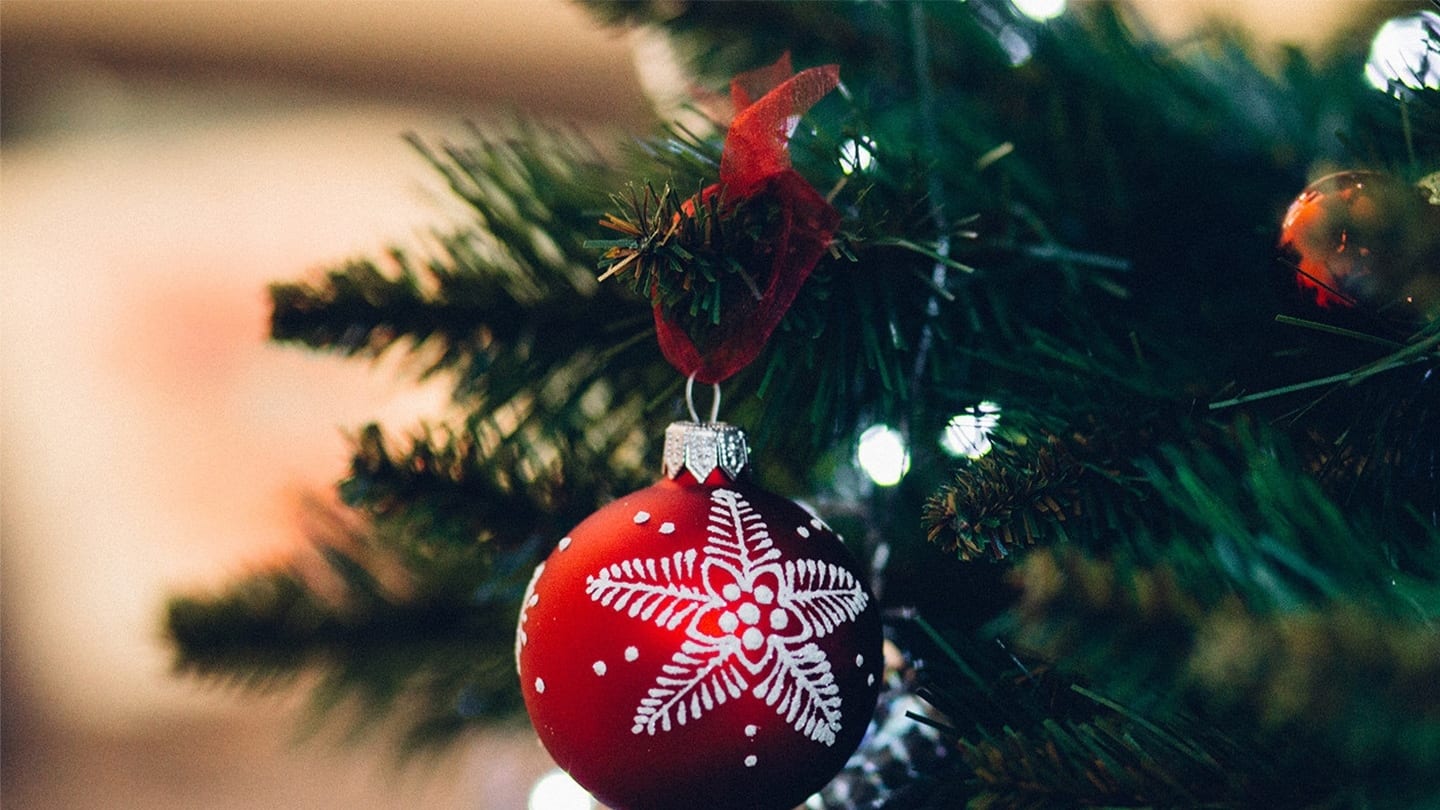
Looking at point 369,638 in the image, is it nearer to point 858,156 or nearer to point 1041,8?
point 858,156

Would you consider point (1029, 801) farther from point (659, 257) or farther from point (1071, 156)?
point (1071, 156)

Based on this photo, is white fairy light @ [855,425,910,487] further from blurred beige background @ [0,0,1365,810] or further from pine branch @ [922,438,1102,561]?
blurred beige background @ [0,0,1365,810]

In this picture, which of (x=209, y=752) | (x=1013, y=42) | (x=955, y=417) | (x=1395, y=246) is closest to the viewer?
(x=1395, y=246)

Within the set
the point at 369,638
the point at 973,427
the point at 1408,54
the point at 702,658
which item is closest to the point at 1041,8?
the point at 1408,54

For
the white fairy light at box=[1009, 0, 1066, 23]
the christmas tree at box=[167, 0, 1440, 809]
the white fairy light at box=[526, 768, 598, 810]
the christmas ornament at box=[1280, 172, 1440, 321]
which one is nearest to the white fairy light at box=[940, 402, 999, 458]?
the christmas tree at box=[167, 0, 1440, 809]

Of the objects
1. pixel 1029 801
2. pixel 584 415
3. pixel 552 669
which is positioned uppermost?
pixel 584 415

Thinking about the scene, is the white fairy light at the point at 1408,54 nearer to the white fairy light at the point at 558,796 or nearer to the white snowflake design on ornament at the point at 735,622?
the white snowflake design on ornament at the point at 735,622

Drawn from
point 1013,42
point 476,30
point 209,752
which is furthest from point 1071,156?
point 209,752

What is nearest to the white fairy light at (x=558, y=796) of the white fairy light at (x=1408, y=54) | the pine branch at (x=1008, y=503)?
the pine branch at (x=1008, y=503)
